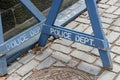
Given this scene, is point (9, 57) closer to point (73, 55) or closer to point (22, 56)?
point (22, 56)

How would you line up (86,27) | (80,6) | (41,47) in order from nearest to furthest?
(41,47)
(86,27)
(80,6)

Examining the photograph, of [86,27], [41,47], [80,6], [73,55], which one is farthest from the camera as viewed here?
[80,6]

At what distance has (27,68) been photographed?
398cm

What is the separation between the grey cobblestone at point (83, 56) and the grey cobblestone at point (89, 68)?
0.34 ft

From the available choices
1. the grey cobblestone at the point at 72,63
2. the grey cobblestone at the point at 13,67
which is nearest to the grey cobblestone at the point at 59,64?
the grey cobblestone at the point at 72,63

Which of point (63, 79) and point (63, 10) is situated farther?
point (63, 10)

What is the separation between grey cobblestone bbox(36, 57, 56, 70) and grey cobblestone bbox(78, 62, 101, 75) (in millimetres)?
446

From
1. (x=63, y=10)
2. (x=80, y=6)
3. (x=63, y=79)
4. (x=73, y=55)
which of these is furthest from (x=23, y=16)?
(x=63, y=79)

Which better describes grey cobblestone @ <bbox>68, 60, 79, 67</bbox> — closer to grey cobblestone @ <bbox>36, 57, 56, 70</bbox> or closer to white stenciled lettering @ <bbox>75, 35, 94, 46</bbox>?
grey cobblestone @ <bbox>36, 57, 56, 70</bbox>

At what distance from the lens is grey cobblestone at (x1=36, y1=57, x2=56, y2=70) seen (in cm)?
398

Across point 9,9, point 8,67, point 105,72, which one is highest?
point 9,9

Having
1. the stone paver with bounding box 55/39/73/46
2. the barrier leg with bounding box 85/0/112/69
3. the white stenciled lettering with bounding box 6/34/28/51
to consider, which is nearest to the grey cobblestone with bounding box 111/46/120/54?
the barrier leg with bounding box 85/0/112/69

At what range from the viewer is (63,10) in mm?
5188

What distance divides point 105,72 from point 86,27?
122 centimetres
